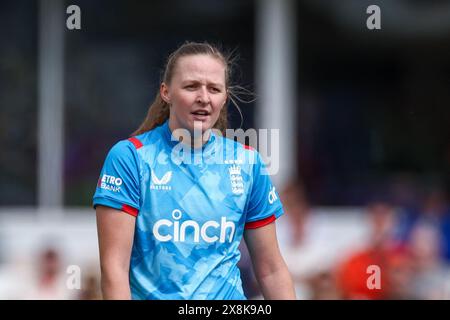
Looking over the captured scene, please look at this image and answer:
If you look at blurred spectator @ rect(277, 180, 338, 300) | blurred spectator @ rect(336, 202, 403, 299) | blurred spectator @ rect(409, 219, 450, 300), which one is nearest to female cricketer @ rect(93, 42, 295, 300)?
blurred spectator @ rect(336, 202, 403, 299)

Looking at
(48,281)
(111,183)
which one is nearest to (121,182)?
(111,183)

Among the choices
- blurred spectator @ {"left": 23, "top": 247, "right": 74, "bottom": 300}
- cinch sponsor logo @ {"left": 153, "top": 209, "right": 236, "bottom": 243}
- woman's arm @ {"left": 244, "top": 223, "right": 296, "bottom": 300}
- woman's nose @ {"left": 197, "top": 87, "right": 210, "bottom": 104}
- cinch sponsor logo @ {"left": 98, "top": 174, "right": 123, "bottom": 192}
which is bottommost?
blurred spectator @ {"left": 23, "top": 247, "right": 74, "bottom": 300}

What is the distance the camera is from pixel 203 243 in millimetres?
3545

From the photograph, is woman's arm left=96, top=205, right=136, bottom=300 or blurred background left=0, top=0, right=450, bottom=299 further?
blurred background left=0, top=0, right=450, bottom=299

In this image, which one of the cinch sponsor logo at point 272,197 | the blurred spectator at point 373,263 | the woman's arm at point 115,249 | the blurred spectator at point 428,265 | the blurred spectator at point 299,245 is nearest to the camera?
the woman's arm at point 115,249

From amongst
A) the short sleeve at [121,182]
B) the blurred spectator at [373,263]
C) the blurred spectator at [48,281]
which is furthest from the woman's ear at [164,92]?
the blurred spectator at [48,281]

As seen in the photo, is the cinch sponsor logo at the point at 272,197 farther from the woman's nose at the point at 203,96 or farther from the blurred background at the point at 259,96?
the blurred background at the point at 259,96

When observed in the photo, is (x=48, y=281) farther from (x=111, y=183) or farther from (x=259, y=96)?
(x=111, y=183)

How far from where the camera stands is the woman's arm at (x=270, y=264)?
12.2 feet

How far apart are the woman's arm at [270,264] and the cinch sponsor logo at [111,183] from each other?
577mm

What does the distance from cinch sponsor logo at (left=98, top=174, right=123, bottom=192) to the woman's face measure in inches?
13.7

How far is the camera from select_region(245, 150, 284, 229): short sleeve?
3.71 m

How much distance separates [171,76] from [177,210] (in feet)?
1.75

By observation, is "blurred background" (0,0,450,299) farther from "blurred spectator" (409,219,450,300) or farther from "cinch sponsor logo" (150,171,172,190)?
"cinch sponsor logo" (150,171,172,190)
